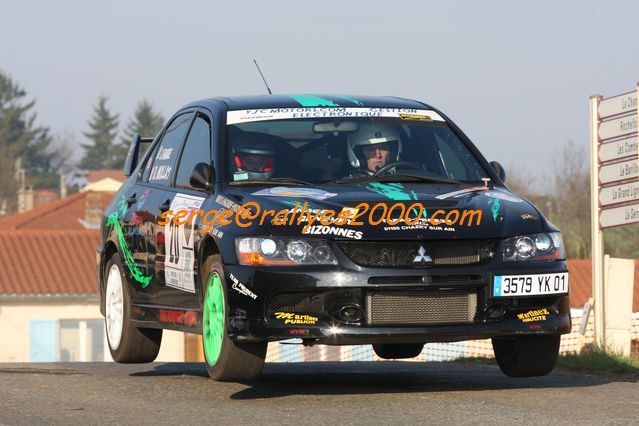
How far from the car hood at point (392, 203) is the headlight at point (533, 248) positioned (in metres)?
0.05

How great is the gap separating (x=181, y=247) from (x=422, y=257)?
1.82 meters

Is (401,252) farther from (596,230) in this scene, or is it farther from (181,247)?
(596,230)

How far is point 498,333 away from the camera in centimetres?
816

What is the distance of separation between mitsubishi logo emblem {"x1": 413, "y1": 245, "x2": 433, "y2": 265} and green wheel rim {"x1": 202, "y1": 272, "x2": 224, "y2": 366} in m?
1.10

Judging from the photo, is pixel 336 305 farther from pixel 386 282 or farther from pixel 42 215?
pixel 42 215

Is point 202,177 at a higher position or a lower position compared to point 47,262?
higher

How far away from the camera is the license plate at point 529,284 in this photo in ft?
26.6

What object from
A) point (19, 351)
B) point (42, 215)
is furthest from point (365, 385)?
point (42, 215)

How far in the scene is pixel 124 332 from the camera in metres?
10.6

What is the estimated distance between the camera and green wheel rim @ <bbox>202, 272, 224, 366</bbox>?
835 cm

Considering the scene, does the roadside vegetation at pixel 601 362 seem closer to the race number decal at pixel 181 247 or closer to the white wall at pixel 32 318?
the race number decal at pixel 181 247

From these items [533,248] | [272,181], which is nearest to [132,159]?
[272,181]

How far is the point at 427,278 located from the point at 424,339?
33 centimetres

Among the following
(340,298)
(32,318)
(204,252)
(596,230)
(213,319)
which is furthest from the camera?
(32,318)
